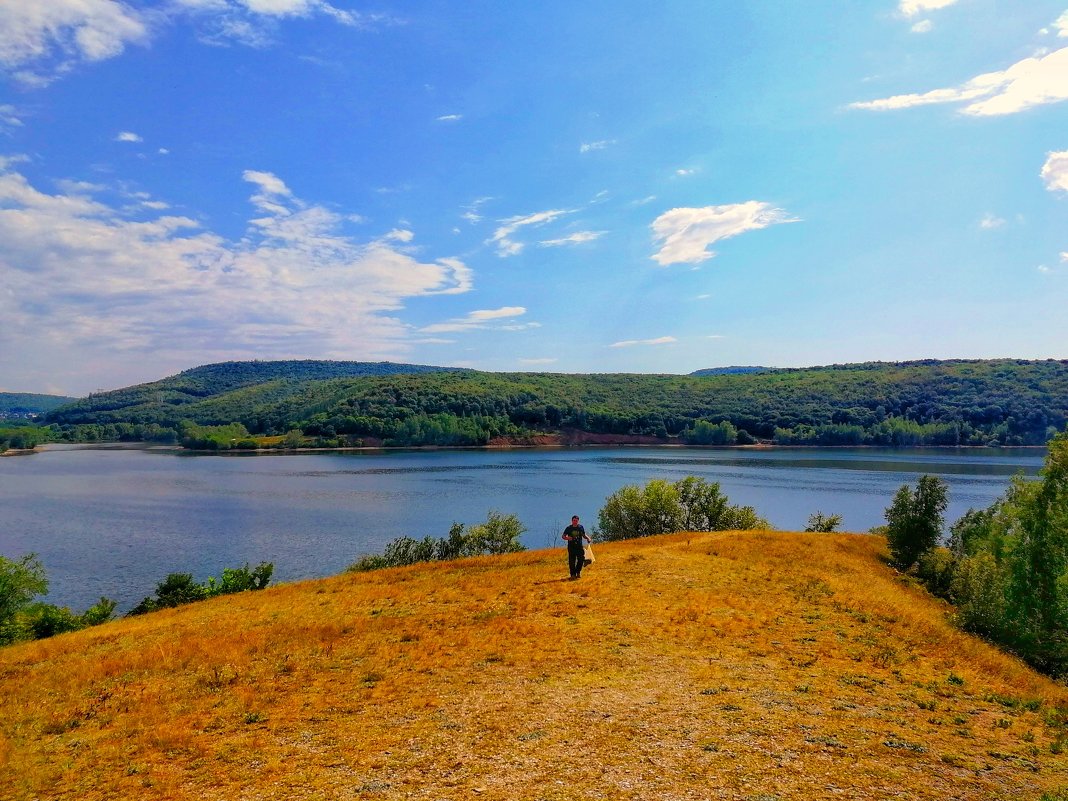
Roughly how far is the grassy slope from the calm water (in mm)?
36784

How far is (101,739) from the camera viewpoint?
36.4ft

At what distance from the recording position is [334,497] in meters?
96.1

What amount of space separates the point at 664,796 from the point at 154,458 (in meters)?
199

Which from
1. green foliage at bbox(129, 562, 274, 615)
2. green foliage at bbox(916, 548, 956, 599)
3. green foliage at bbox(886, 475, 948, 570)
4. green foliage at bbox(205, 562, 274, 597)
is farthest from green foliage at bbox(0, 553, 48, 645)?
green foliage at bbox(886, 475, 948, 570)

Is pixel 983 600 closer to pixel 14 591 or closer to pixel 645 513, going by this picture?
pixel 645 513

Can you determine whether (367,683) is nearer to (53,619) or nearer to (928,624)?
(928,624)

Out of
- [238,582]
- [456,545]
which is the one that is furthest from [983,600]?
[238,582]

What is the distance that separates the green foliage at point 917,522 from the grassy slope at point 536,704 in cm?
2060

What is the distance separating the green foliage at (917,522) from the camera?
39.0m

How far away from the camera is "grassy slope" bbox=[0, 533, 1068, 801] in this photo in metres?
9.26

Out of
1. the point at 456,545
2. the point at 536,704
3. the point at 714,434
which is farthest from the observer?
the point at 714,434

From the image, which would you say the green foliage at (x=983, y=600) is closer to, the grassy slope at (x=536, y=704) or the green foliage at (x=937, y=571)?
the green foliage at (x=937, y=571)

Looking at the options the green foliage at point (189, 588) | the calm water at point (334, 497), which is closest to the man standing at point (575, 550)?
the green foliage at point (189, 588)

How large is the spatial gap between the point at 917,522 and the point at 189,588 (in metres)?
44.5
